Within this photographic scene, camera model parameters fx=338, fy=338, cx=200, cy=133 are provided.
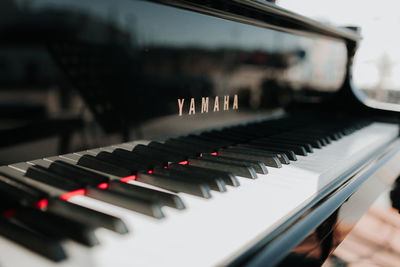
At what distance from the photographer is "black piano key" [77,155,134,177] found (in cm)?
73

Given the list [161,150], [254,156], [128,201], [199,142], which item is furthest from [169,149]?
[128,201]

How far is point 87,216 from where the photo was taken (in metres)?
0.52

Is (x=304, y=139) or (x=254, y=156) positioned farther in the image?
(x=304, y=139)

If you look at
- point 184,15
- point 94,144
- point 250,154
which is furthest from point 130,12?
point 250,154

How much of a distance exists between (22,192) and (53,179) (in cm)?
7

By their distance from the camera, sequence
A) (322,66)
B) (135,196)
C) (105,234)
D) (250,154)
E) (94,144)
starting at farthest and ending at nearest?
(322,66) → (250,154) → (94,144) → (135,196) → (105,234)

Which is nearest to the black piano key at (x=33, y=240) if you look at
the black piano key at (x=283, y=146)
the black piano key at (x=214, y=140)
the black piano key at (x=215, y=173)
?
the black piano key at (x=215, y=173)

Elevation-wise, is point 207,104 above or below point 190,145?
above

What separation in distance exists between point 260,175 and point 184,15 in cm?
54

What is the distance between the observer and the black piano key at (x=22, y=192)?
1.77 ft

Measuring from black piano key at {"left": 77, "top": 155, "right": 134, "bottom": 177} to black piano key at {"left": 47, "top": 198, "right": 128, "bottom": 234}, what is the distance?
18cm

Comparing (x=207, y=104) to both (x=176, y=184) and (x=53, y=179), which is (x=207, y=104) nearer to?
(x=176, y=184)

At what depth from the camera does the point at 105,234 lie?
1.62 ft

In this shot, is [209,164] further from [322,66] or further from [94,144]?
[322,66]
